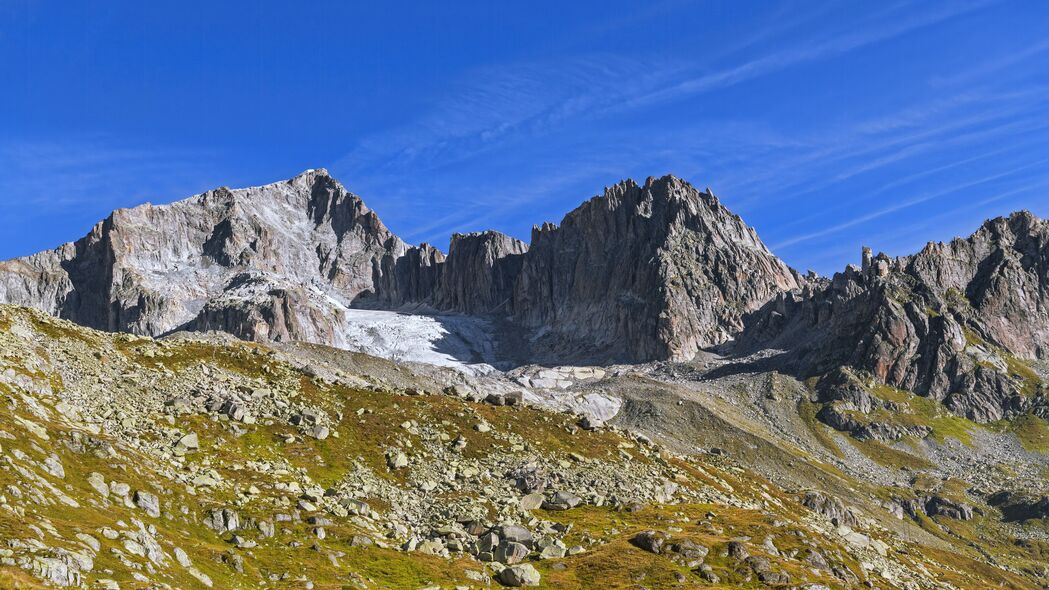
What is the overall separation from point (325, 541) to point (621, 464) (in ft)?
156

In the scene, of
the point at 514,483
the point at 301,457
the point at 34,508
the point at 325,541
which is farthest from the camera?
the point at 514,483

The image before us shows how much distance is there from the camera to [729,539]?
272ft

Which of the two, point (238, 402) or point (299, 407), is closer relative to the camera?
point (238, 402)

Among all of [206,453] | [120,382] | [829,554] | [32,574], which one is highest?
[120,382]

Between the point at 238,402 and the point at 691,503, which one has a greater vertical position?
the point at 238,402

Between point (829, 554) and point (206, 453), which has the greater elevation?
point (206, 453)

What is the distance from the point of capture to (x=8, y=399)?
62.9 m

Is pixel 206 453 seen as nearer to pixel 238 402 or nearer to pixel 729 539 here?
pixel 238 402

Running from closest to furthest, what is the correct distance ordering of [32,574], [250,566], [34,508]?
[32,574], [34,508], [250,566]

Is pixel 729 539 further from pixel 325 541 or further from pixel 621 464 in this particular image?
pixel 325 541

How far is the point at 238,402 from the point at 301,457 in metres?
9.36

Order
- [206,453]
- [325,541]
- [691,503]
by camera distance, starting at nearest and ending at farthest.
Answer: [325,541]
[206,453]
[691,503]

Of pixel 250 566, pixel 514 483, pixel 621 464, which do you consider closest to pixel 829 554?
pixel 621 464

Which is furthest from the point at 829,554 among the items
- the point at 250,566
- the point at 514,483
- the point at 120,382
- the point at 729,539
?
the point at 120,382
